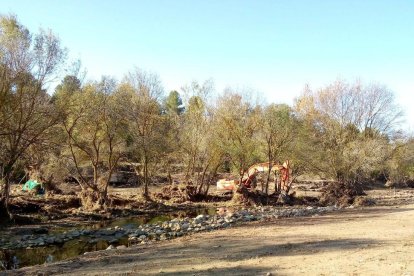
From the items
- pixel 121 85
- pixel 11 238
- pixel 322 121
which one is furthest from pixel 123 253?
pixel 322 121

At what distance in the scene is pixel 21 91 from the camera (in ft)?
65.5

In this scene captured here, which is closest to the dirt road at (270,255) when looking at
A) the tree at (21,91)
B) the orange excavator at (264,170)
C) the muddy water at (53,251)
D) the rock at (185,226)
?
the muddy water at (53,251)

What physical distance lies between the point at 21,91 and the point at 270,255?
48.2 feet

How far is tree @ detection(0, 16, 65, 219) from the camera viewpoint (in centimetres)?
1936

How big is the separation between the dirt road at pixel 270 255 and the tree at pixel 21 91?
9.59 m

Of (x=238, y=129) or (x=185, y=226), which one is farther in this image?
(x=238, y=129)

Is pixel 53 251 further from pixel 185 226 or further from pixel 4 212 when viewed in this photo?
pixel 4 212

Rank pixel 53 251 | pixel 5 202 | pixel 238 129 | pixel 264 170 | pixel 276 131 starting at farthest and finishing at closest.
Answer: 1. pixel 264 170
2. pixel 238 129
3. pixel 276 131
4. pixel 5 202
5. pixel 53 251

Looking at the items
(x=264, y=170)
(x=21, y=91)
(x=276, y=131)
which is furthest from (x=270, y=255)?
(x=264, y=170)

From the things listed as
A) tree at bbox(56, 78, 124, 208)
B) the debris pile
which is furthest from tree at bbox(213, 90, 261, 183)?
tree at bbox(56, 78, 124, 208)

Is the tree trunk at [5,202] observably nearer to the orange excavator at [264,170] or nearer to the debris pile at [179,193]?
the debris pile at [179,193]

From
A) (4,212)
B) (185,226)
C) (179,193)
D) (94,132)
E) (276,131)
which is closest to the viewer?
(185,226)

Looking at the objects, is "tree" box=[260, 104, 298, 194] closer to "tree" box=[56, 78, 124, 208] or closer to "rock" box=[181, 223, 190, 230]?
"tree" box=[56, 78, 124, 208]

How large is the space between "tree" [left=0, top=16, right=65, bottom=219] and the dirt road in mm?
9587
